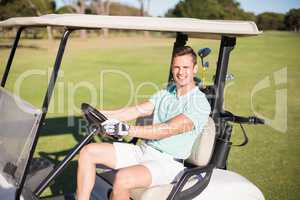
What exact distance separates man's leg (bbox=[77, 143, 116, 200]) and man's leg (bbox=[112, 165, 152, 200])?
0.62 feet

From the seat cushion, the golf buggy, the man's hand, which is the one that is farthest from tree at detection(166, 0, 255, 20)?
the man's hand

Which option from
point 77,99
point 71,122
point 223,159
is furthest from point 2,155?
point 77,99

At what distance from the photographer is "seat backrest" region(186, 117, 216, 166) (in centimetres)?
280

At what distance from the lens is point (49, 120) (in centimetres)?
714

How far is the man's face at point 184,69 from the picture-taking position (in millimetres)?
2797

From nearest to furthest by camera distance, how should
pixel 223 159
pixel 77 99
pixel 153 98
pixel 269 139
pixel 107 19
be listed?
pixel 107 19 < pixel 223 159 < pixel 153 98 < pixel 269 139 < pixel 77 99

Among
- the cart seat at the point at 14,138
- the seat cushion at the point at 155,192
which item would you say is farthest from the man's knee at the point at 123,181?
the cart seat at the point at 14,138

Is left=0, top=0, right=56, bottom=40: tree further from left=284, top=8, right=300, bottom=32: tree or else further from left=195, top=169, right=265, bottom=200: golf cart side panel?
left=284, top=8, right=300, bottom=32: tree

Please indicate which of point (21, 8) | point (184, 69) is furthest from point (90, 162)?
point (21, 8)

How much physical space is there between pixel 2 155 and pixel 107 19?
1.19m

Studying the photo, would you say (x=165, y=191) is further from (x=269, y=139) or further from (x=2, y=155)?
(x=269, y=139)

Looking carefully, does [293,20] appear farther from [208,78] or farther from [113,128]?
[113,128]

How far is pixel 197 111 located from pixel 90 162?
0.84 metres

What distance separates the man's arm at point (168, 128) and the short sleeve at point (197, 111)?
0.04 metres
